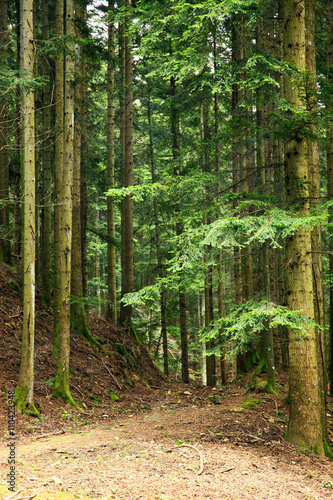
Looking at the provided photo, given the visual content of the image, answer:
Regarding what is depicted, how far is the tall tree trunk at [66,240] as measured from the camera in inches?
377

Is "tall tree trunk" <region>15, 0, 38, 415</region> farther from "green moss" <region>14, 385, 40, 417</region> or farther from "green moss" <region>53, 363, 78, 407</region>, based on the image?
"green moss" <region>53, 363, 78, 407</region>

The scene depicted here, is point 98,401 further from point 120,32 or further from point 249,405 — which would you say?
point 120,32

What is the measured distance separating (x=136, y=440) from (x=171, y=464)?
146 cm

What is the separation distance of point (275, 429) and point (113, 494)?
179 inches

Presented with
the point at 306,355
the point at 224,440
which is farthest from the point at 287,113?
the point at 224,440

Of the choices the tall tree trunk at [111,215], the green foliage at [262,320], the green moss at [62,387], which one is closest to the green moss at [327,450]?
the green foliage at [262,320]

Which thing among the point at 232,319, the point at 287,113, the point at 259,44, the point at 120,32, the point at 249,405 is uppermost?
the point at 120,32

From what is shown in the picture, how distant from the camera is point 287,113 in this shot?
24.1ft

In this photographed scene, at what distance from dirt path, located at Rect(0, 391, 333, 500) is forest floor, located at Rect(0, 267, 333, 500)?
0.02 m

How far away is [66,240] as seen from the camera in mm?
9664

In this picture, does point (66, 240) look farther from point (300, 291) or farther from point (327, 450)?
point (327, 450)

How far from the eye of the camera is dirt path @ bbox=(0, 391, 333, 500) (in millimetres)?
4637

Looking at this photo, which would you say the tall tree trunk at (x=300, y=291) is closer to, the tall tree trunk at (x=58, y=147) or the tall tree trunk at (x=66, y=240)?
the tall tree trunk at (x=66, y=240)

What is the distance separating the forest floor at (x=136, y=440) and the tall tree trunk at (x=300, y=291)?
1.47 feet
